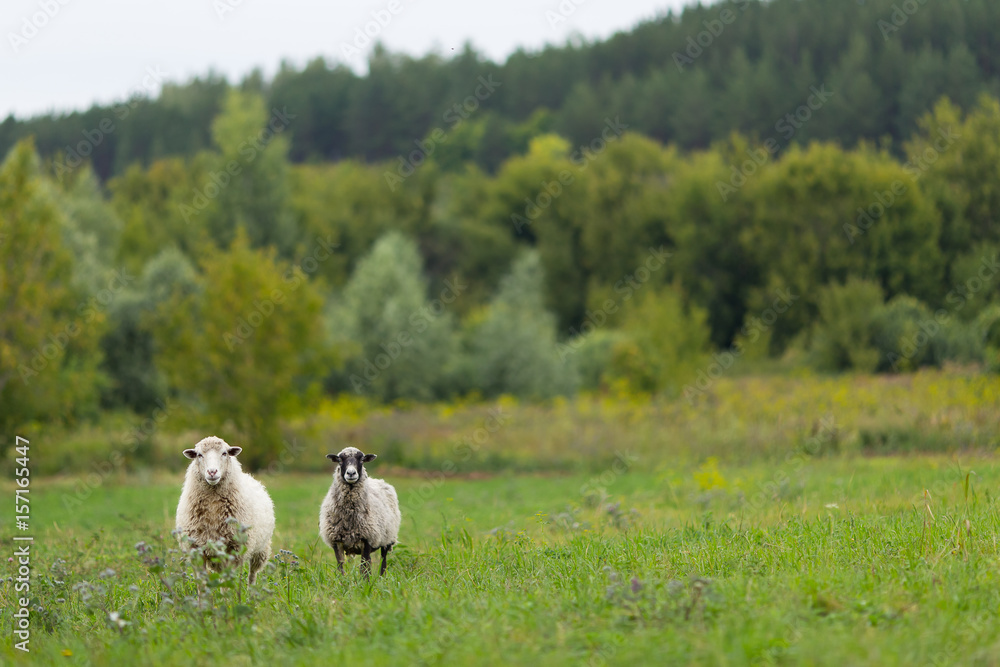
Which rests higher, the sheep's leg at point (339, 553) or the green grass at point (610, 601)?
the green grass at point (610, 601)

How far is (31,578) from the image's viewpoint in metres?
8.79

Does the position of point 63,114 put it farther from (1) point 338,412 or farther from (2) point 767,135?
(1) point 338,412

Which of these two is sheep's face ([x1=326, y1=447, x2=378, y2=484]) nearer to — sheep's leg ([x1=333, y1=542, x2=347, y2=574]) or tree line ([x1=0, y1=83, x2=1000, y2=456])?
sheep's leg ([x1=333, y1=542, x2=347, y2=574])

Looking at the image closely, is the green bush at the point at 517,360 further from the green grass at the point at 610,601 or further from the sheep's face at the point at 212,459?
the sheep's face at the point at 212,459

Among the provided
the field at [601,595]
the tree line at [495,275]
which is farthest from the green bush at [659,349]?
the field at [601,595]

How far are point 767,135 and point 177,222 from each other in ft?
143

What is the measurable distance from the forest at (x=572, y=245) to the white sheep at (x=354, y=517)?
778 inches

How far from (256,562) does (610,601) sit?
391 cm

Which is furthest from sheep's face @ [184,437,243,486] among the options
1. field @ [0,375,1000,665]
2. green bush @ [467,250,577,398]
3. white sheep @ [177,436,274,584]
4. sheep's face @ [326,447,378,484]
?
green bush @ [467,250,577,398]

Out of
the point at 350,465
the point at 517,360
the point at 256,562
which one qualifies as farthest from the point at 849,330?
the point at 256,562

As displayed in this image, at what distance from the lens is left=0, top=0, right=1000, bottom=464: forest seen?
2788cm

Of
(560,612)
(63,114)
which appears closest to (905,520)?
(560,612)

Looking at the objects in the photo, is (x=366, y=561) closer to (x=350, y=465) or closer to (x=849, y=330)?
(x=350, y=465)

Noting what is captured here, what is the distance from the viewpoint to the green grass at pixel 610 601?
5.05 m
